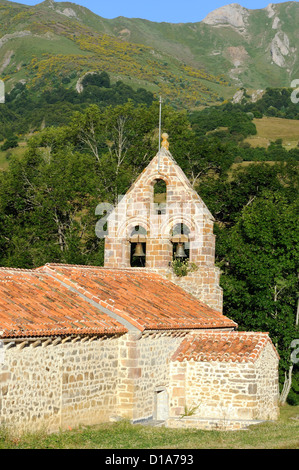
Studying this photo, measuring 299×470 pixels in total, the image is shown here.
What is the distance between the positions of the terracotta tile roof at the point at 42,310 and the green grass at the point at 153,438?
1.94 meters

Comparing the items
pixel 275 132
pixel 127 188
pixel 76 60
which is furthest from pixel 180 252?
pixel 76 60

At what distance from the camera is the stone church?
14172 mm

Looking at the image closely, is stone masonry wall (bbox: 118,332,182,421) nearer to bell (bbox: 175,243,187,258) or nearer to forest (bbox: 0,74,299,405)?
bell (bbox: 175,243,187,258)

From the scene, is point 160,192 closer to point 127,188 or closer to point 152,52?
point 127,188

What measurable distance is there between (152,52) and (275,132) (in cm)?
5956

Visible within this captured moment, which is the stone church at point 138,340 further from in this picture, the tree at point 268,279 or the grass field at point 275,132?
the grass field at point 275,132

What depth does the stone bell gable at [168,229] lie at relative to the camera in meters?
21.5

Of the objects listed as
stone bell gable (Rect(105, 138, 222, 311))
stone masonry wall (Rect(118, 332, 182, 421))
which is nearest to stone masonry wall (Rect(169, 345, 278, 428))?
stone masonry wall (Rect(118, 332, 182, 421))

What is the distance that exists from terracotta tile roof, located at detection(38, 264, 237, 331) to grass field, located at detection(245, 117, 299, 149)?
221 feet

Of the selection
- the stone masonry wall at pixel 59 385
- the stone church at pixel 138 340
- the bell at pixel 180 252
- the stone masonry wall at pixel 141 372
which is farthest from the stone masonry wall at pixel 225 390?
the bell at pixel 180 252

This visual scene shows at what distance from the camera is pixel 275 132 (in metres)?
93.9

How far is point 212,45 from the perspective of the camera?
192 metres

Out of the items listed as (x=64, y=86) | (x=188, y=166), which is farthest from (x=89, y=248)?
(x=64, y=86)

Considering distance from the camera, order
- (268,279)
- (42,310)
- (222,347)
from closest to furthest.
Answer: (42,310) → (222,347) → (268,279)
